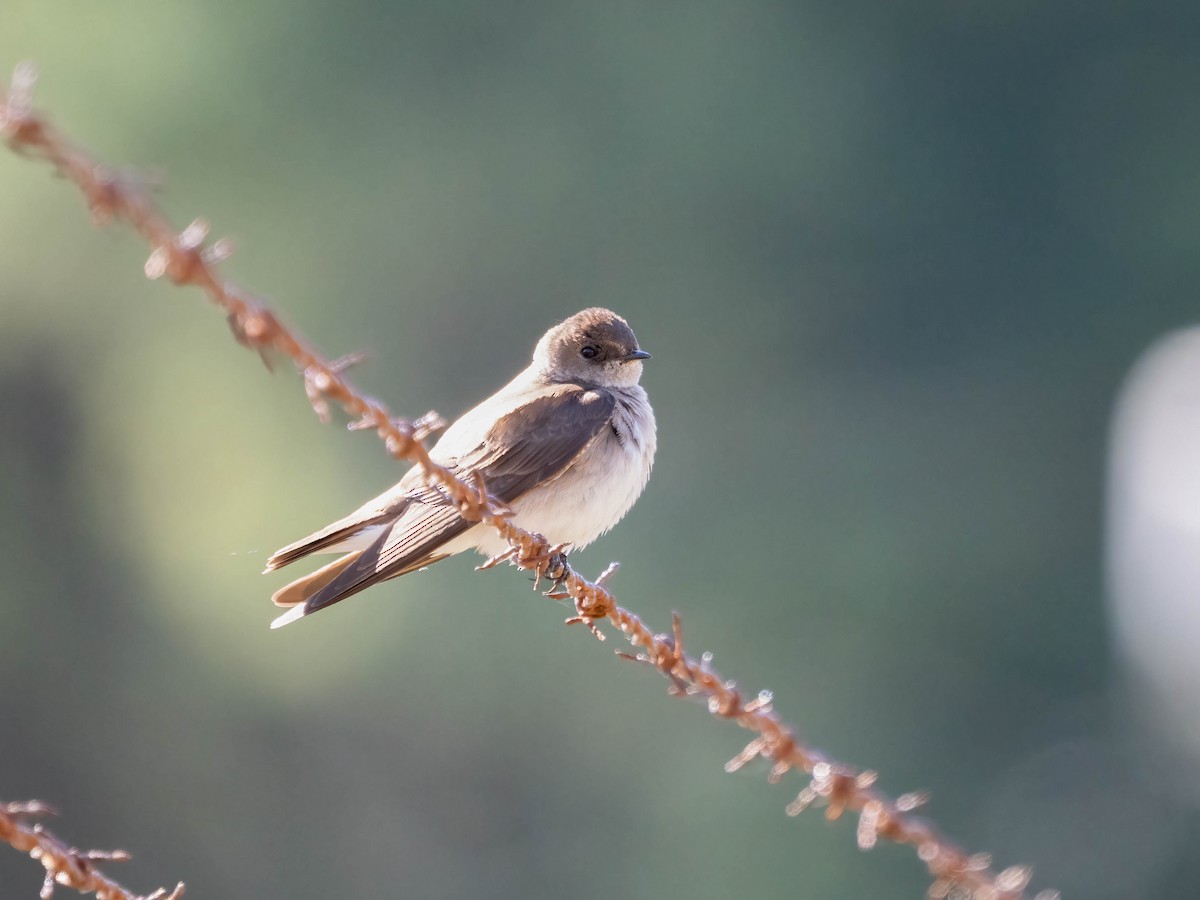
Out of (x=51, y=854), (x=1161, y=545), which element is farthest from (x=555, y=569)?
(x=1161, y=545)

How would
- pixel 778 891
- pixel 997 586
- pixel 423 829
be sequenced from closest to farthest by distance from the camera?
pixel 778 891, pixel 423 829, pixel 997 586

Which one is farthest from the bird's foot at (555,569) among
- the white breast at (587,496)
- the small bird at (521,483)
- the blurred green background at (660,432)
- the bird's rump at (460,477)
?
the blurred green background at (660,432)

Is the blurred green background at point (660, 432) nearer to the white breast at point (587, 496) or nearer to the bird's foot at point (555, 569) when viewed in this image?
the white breast at point (587, 496)

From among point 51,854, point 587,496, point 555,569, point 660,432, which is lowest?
point 51,854

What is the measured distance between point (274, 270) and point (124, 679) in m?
4.54

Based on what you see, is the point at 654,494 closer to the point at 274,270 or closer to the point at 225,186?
the point at 274,270

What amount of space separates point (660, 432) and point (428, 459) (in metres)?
14.1

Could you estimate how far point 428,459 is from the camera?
7.08 feet

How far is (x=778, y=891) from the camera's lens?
46.1 ft

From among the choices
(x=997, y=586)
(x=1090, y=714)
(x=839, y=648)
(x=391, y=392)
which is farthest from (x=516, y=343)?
(x=1090, y=714)

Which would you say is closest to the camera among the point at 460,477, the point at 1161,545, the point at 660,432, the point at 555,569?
the point at 555,569

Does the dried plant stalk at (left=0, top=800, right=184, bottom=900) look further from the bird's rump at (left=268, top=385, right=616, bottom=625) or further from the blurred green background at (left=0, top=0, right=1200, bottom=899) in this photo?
the blurred green background at (left=0, top=0, right=1200, bottom=899)

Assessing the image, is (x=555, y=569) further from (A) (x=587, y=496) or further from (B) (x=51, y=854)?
(B) (x=51, y=854)

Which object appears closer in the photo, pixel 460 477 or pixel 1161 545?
pixel 460 477
